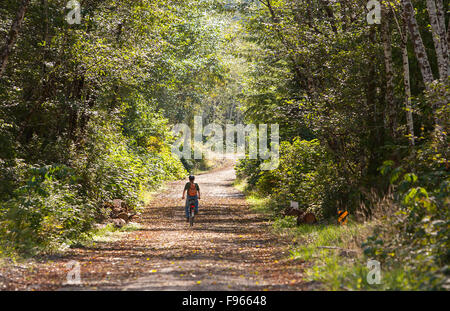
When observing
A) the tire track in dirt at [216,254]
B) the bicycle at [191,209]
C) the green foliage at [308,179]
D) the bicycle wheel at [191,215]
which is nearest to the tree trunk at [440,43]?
the green foliage at [308,179]

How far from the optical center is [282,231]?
14.7 metres

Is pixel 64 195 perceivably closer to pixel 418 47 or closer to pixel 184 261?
pixel 184 261

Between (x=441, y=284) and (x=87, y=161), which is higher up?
(x=87, y=161)

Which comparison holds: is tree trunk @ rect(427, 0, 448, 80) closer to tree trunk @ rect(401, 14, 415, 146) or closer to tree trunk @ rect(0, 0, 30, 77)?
tree trunk @ rect(401, 14, 415, 146)

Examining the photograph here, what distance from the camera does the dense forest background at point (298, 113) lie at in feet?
33.7

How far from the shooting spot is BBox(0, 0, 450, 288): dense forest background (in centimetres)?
1027

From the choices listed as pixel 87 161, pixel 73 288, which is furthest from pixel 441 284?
pixel 87 161

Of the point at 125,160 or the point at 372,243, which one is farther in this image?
the point at 125,160

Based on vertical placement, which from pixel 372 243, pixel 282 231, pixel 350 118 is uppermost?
pixel 350 118

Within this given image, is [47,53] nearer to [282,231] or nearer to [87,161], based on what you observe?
[87,161]

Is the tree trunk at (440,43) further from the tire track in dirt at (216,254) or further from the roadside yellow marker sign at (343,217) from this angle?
the tire track in dirt at (216,254)

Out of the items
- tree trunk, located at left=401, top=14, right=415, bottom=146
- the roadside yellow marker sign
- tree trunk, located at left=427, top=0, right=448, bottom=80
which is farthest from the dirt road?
tree trunk, located at left=427, top=0, right=448, bottom=80

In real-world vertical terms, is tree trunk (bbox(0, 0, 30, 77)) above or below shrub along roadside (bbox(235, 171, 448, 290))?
above
